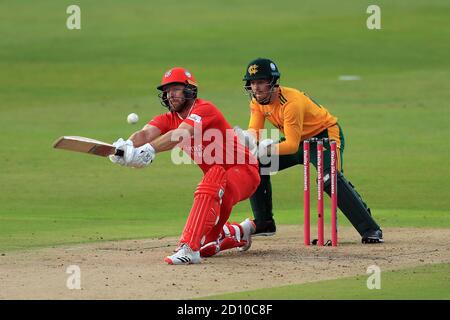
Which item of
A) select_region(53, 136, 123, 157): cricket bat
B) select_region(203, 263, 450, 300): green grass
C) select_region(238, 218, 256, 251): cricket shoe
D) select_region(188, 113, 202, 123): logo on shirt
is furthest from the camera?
select_region(238, 218, 256, 251): cricket shoe

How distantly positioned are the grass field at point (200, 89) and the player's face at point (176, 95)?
2069 mm

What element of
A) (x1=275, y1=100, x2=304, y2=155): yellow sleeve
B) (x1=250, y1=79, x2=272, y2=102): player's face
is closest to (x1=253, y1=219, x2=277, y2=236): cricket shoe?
(x1=275, y1=100, x2=304, y2=155): yellow sleeve

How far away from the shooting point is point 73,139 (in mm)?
10422

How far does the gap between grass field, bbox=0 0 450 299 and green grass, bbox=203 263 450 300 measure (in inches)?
136

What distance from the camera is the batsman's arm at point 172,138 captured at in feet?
35.2

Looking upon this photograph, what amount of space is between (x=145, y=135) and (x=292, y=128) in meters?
1.47

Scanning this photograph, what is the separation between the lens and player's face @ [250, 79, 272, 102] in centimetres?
1202

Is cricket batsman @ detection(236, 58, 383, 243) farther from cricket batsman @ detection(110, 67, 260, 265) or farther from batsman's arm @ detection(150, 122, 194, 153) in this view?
batsman's arm @ detection(150, 122, 194, 153)

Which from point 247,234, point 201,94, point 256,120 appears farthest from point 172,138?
point 201,94

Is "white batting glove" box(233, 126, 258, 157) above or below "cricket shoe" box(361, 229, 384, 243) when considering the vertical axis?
above

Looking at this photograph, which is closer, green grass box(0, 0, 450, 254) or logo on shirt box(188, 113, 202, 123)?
logo on shirt box(188, 113, 202, 123)

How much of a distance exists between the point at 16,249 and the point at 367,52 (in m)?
22.8

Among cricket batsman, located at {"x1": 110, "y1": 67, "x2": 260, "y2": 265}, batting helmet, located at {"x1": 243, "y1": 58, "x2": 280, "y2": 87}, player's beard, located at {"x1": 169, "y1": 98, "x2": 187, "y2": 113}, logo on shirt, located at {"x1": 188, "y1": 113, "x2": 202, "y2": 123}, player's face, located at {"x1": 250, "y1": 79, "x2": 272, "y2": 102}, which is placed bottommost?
cricket batsman, located at {"x1": 110, "y1": 67, "x2": 260, "y2": 265}

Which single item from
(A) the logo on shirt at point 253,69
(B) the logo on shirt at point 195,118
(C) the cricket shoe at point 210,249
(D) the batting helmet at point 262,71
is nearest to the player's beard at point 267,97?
(D) the batting helmet at point 262,71
